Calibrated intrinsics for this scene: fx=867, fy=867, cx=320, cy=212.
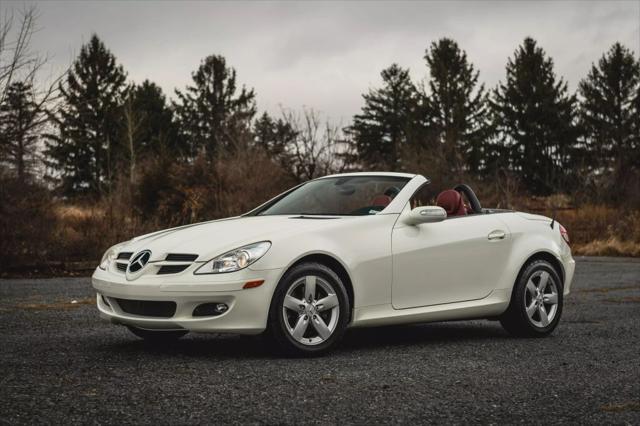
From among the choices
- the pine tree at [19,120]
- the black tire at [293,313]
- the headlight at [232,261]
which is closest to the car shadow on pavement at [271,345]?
the black tire at [293,313]

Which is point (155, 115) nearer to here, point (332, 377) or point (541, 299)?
point (541, 299)

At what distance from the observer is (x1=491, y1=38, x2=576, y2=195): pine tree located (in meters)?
56.9

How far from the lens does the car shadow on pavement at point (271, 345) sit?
6875mm

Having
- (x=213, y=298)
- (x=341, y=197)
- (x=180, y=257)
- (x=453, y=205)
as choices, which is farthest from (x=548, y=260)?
(x=180, y=257)

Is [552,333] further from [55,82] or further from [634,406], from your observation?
[55,82]

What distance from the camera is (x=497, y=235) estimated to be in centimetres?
810

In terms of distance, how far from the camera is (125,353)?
6.87m

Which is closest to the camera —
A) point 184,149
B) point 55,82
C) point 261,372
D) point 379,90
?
point 261,372

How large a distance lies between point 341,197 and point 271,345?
5.74 ft

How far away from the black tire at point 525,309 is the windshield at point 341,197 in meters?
1.55

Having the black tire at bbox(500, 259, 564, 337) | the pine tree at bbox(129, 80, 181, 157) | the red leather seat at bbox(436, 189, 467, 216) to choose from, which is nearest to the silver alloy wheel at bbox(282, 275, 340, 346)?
the red leather seat at bbox(436, 189, 467, 216)

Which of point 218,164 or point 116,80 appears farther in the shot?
point 116,80

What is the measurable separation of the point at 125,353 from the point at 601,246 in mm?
19720

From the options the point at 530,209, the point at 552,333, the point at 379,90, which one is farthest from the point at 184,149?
the point at 552,333
